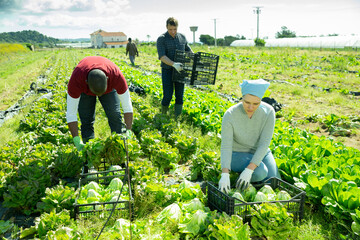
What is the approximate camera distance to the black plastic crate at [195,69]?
5.45 m

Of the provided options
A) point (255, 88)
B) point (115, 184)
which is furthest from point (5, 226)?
point (255, 88)

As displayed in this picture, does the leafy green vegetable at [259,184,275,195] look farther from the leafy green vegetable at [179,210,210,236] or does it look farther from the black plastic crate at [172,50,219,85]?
the black plastic crate at [172,50,219,85]

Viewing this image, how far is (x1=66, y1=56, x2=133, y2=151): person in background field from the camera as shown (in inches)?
112

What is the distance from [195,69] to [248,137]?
258cm

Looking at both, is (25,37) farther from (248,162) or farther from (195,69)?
(248,162)

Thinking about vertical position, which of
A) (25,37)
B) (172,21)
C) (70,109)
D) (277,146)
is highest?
(25,37)

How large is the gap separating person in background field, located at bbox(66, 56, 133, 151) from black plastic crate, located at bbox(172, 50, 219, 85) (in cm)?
195

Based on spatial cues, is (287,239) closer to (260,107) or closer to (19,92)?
(260,107)

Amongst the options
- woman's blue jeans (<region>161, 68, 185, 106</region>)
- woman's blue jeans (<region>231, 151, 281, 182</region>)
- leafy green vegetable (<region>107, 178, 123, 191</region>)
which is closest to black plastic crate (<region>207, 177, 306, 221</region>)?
woman's blue jeans (<region>231, 151, 281, 182</region>)

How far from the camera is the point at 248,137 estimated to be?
3215 mm

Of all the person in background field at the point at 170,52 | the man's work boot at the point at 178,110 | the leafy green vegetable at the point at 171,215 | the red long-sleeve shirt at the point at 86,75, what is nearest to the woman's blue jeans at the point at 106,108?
the red long-sleeve shirt at the point at 86,75

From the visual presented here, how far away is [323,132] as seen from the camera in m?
5.66

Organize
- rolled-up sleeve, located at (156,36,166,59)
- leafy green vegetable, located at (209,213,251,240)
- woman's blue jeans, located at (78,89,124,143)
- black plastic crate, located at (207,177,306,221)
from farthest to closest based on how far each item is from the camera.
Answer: rolled-up sleeve, located at (156,36,166,59)
woman's blue jeans, located at (78,89,124,143)
black plastic crate, located at (207,177,306,221)
leafy green vegetable, located at (209,213,251,240)

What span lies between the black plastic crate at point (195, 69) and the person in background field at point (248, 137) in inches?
96.8
